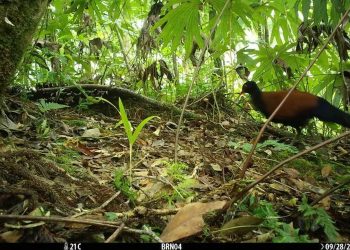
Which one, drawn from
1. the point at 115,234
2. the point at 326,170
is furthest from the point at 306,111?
the point at 115,234

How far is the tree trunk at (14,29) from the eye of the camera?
66.3 inches

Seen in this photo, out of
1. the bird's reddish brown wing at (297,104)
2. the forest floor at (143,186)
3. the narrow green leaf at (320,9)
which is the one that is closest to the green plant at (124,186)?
the forest floor at (143,186)

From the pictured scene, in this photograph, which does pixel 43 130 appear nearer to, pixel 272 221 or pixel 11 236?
pixel 11 236

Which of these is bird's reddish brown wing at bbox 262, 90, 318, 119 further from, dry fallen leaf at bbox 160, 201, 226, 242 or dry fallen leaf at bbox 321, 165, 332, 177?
dry fallen leaf at bbox 160, 201, 226, 242

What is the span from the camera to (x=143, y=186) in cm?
186

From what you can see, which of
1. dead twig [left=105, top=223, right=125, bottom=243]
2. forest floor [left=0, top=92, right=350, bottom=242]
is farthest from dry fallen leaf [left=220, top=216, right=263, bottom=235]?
dead twig [left=105, top=223, right=125, bottom=243]

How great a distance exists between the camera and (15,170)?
1.54 metres

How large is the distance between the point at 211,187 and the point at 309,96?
5.33ft

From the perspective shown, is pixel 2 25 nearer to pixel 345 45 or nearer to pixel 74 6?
pixel 74 6

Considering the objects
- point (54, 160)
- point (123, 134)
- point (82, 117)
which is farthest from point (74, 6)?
point (54, 160)

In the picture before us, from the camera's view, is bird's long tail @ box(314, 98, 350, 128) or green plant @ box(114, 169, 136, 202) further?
bird's long tail @ box(314, 98, 350, 128)

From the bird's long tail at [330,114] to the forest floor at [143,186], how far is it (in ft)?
1.05

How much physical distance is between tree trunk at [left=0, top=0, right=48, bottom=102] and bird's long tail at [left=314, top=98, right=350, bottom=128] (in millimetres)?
2367

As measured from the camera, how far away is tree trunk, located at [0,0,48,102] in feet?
5.53
